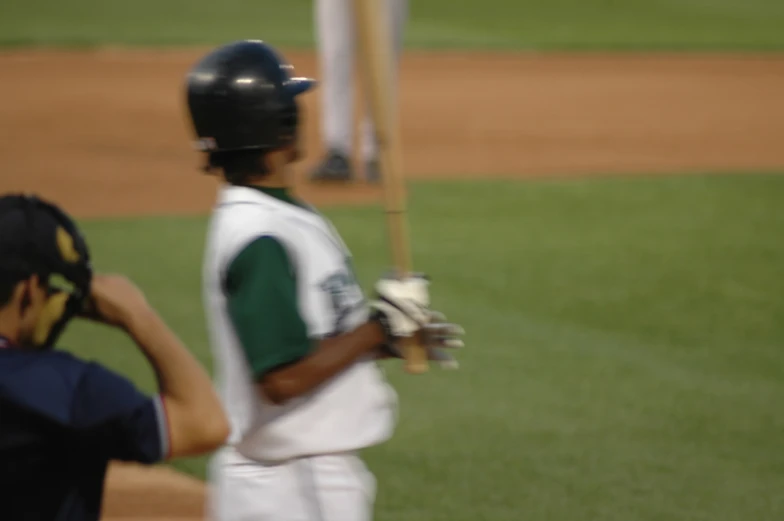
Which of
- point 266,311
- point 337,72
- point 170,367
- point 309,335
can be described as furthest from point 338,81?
A: point 170,367

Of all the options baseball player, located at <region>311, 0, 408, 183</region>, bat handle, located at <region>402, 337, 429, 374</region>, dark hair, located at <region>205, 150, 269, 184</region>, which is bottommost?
baseball player, located at <region>311, 0, 408, 183</region>

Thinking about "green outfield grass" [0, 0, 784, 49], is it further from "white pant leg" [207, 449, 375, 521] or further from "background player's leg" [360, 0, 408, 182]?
"white pant leg" [207, 449, 375, 521]

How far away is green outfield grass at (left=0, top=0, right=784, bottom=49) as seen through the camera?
58.7ft

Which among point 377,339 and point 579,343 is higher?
point 377,339

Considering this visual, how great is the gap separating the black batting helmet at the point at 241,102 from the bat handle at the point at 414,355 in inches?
19.9

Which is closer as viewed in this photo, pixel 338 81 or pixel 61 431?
pixel 61 431

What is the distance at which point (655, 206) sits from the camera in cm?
929

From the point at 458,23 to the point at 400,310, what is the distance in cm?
1775

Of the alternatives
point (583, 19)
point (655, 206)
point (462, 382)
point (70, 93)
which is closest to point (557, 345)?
point (462, 382)

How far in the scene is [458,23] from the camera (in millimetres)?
20500

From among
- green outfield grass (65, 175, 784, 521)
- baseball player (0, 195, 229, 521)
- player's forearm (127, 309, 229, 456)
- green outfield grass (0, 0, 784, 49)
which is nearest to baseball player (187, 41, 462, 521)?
player's forearm (127, 309, 229, 456)

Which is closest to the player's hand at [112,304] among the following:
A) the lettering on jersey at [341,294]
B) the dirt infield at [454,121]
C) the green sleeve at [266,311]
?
the green sleeve at [266,311]

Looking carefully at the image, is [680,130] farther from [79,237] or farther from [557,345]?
[79,237]

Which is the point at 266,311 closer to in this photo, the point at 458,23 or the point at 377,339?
the point at 377,339
